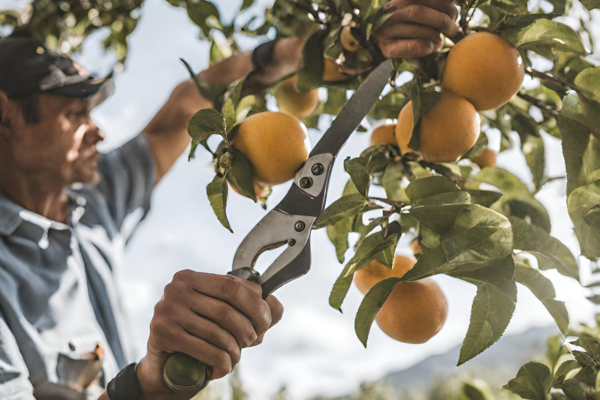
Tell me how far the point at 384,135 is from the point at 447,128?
0.14 metres

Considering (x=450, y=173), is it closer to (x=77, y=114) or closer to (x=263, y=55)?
(x=263, y=55)

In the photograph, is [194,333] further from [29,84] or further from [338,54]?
[29,84]

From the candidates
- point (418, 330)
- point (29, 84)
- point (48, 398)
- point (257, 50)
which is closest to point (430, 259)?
point (418, 330)

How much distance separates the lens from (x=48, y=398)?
2.85 ft

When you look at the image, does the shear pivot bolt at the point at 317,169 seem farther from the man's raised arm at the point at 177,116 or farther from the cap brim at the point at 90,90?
the cap brim at the point at 90,90

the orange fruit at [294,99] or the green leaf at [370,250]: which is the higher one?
the green leaf at [370,250]

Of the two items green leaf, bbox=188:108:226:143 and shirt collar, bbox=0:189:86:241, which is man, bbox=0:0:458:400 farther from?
green leaf, bbox=188:108:226:143

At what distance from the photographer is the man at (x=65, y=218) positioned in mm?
862

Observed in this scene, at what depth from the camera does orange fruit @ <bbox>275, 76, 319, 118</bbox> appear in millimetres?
670

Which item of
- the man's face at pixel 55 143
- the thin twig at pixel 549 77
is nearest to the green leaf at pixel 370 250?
the thin twig at pixel 549 77

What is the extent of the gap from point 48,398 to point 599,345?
0.90m

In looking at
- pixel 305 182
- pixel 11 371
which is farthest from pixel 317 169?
pixel 11 371

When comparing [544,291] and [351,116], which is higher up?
[351,116]

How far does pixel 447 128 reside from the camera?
15.7 inches
